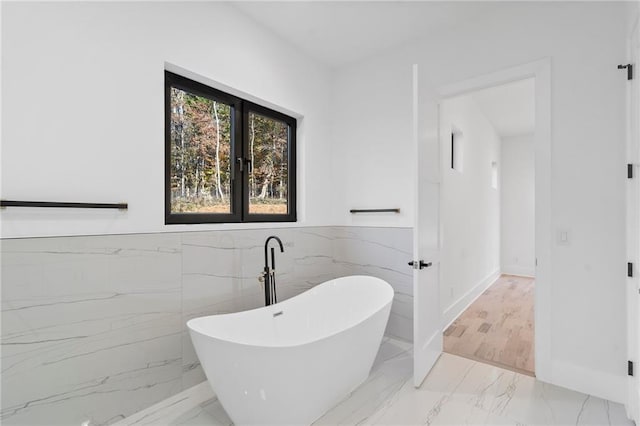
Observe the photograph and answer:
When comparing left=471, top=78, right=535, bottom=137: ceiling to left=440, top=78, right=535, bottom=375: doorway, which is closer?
left=440, top=78, right=535, bottom=375: doorway

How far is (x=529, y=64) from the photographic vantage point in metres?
2.09

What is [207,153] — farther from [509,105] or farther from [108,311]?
[509,105]

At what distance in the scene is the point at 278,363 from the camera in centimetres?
138

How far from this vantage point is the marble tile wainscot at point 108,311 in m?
1.35

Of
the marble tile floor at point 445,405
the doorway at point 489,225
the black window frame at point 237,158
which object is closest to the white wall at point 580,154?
the marble tile floor at point 445,405

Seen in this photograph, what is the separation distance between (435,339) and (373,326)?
80cm

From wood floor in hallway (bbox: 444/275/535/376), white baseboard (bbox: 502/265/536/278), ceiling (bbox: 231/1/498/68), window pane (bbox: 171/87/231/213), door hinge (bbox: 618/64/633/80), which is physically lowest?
wood floor in hallway (bbox: 444/275/535/376)

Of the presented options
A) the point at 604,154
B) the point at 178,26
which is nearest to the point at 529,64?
the point at 604,154

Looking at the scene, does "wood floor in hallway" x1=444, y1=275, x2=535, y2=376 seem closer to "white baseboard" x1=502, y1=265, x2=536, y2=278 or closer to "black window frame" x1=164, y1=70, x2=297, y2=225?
"white baseboard" x1=502, y1=265, x2=536, y2=278

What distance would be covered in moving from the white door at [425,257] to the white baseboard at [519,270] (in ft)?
13.4

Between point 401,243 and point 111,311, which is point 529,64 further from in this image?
point 111,311

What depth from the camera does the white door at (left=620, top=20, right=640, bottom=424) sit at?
5.17 feet

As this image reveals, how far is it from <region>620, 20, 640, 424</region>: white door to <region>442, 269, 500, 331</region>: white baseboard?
56.2 inches

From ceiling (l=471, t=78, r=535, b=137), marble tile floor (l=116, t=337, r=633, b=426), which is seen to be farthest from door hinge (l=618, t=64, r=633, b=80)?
marble tile floor (l=116, t=337, r=633, b=426)
